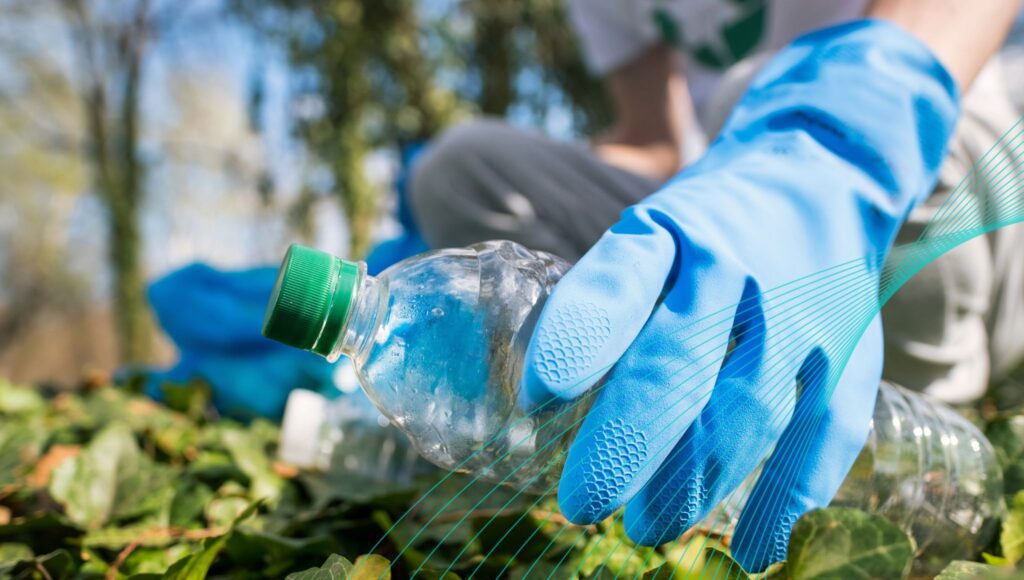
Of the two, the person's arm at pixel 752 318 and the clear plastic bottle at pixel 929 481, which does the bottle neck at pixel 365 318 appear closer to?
the person's arm at pixel 752 318

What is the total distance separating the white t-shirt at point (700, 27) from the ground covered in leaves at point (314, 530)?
3.34 feet

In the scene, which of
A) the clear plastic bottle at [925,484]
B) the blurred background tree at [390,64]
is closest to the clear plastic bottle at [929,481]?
the clear plastic bottle at [925,484]

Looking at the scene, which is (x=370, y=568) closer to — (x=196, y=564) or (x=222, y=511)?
(x=196, y=564)

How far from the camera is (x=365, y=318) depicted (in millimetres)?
765

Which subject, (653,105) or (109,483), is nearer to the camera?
(109,483)

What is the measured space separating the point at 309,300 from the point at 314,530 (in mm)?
346

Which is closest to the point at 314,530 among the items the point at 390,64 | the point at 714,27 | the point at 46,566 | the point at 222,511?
the point at 222,511

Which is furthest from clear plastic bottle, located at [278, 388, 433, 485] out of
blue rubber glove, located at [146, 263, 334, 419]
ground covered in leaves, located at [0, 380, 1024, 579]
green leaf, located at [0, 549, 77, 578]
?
green leaf, located at [0, 549, 77, 578]

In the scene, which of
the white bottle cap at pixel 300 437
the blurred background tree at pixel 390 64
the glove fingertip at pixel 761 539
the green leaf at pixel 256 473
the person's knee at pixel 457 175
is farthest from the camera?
the blurred background tree at pixel 390 64

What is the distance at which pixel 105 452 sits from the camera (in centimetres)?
101

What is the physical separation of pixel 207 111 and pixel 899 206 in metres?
12.6

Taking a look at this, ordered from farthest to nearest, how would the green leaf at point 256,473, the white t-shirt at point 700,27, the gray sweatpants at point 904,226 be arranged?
the white t-shirt at point 700,27
the gray sweatpants at point 904,226
the green leaf at point 256,473

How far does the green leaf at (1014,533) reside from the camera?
74cm

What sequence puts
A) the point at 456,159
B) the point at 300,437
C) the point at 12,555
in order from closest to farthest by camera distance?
the point at 12,555 → the point at 300,437 → the point at 456,159
